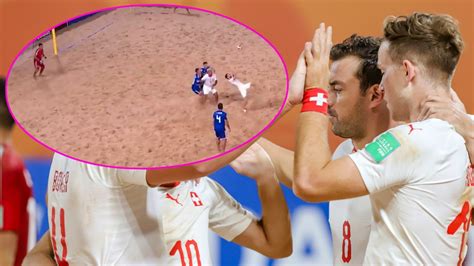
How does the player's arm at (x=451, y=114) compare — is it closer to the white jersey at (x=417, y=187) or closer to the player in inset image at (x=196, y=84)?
the white jersey at (x=417, y=187)

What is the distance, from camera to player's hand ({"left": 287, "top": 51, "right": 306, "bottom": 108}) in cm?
237

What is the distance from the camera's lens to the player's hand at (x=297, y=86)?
2369 millimetres

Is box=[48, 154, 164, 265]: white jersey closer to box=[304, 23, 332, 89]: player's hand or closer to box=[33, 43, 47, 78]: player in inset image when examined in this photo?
box=[33, 43, 47, 78]: player in inset image

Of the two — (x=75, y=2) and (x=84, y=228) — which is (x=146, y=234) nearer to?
(x=84, y=228)

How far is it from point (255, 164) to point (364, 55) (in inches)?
22.5

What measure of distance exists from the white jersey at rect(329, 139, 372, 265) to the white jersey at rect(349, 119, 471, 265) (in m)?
0.46

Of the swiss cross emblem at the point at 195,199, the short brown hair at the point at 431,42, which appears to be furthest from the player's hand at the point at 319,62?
the swiss cross emblem at the point at 195,199

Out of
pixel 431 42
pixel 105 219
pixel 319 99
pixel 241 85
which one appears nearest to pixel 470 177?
pixel 431 42

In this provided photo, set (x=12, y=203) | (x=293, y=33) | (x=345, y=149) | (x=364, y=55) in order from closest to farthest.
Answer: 1. (x=364, y=55)
2. (x=345, y=149)
3. (x=12, y=203)
4. (x=293, y=33)

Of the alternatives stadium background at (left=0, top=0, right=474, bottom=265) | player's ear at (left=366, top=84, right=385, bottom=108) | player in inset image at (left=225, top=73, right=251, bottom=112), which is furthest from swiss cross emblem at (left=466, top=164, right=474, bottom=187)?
stadium background at (left=0, top=0, right=474, bottom=265)

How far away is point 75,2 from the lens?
167 inches

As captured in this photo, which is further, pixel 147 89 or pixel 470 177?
pixel 470 177

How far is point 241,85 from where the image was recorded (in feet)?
7.13

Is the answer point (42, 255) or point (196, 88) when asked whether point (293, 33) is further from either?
point (196, 88)
